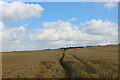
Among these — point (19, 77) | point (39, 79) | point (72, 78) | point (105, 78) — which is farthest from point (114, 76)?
point (19, 77)

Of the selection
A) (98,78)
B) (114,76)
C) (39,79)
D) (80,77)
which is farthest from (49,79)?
(114,76)

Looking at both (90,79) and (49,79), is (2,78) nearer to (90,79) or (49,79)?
(49,79)

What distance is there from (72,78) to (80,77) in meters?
0.89

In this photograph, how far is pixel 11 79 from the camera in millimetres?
14406

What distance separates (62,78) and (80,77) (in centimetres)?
189

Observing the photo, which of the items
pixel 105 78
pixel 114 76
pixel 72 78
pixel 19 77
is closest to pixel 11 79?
pixel 19 77

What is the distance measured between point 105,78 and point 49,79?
5.63 metres

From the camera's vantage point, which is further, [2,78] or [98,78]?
[2,78]

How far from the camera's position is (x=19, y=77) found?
586 inches

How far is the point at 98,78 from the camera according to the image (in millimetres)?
13969

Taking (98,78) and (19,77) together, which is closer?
(98,78)

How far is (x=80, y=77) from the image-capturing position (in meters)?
14.5

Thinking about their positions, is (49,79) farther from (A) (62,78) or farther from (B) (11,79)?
(B) (11,79)

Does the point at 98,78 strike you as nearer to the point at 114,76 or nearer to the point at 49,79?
the point at 114,76
